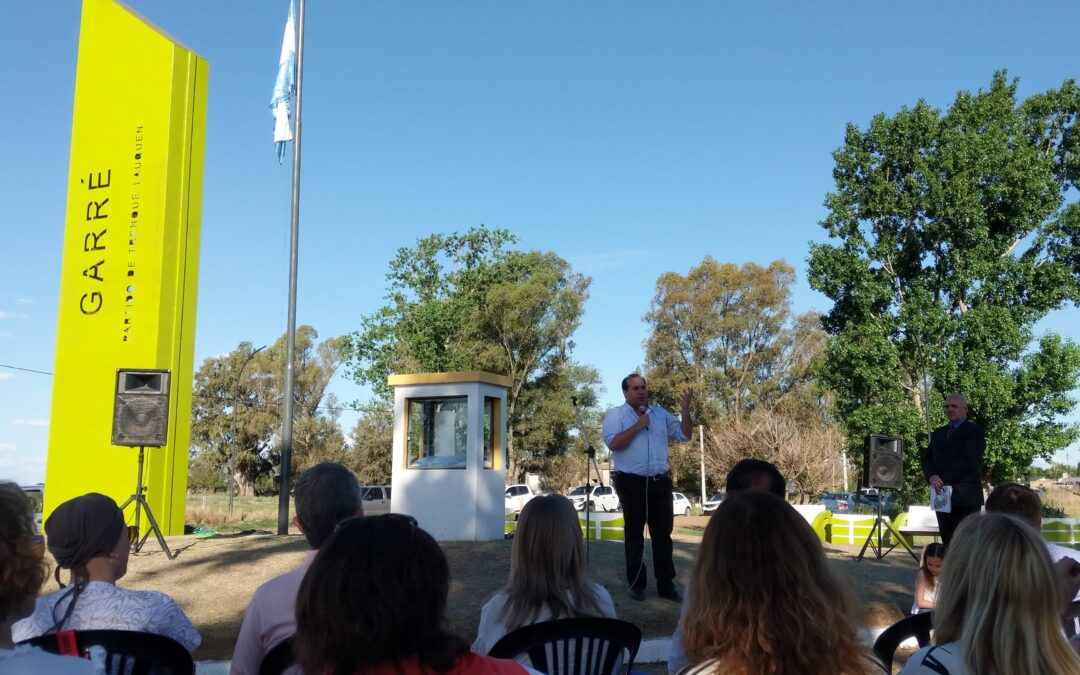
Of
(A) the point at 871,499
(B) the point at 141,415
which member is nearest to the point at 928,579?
(B) the point at 141,415

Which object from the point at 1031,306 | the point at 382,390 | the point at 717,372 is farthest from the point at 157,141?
the point at 717,372

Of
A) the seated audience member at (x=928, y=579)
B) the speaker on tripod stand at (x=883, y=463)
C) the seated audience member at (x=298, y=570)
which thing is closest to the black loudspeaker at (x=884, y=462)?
the speaker on tripod stand at (x=883, y=463)

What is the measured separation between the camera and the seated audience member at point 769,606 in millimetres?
1897

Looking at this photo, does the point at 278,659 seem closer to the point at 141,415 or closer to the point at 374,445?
the point at 141,415

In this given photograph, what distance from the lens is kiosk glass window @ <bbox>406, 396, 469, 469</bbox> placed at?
10.3 metres

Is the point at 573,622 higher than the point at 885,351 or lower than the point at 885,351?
lower

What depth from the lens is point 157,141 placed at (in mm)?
11938

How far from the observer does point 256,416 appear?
4591 centimetres

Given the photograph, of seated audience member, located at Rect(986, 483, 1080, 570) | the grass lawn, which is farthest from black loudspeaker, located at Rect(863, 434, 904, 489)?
the grass lawn

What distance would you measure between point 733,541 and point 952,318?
2321 cm

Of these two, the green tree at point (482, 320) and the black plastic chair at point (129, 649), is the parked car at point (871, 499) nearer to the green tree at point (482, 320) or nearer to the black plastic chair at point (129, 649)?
the green tree at point (482, 320)

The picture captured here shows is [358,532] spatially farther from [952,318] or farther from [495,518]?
[952,318]

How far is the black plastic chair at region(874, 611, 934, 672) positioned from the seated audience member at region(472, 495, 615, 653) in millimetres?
968

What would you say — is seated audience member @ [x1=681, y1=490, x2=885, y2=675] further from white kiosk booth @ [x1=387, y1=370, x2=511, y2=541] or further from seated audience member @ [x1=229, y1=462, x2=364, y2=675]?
white kiosk booth @ [x1=387, y1=370, x2=511, y2=541]
